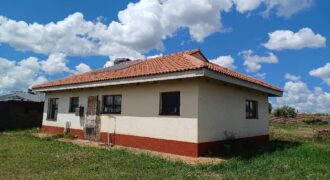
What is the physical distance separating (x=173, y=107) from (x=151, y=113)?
3.70 feet

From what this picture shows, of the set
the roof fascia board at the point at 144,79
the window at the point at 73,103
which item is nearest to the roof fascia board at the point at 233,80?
the roof fascia board at the point at 144,79

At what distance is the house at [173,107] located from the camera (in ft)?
36.5

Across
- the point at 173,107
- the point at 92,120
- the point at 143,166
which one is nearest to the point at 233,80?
the point at 173,107

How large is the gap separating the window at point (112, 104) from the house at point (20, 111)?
11.2 meters

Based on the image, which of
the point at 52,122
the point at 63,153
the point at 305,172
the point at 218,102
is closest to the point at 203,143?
the point at 218,102

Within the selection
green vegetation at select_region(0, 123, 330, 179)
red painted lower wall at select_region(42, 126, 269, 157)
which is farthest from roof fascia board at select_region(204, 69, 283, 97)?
green vegetation at select_region(0, 123, 330, 179)

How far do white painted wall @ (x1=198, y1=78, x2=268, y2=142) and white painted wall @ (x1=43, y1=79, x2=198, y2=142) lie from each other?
0.40m

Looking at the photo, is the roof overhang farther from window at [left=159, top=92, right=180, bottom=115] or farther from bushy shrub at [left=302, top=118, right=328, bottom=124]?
bushy shrub at [left=302, top=118, right=328, bottom=124]

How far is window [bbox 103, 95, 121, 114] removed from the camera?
1444 cm

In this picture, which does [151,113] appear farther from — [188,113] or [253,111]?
[253,111]

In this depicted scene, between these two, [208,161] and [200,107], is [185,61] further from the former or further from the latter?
[208,161]

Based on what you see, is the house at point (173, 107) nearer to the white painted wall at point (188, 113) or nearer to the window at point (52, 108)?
the white painted wall at point (188, 113)

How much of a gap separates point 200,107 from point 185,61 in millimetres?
2184

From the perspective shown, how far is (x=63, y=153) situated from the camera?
36.4 feet
